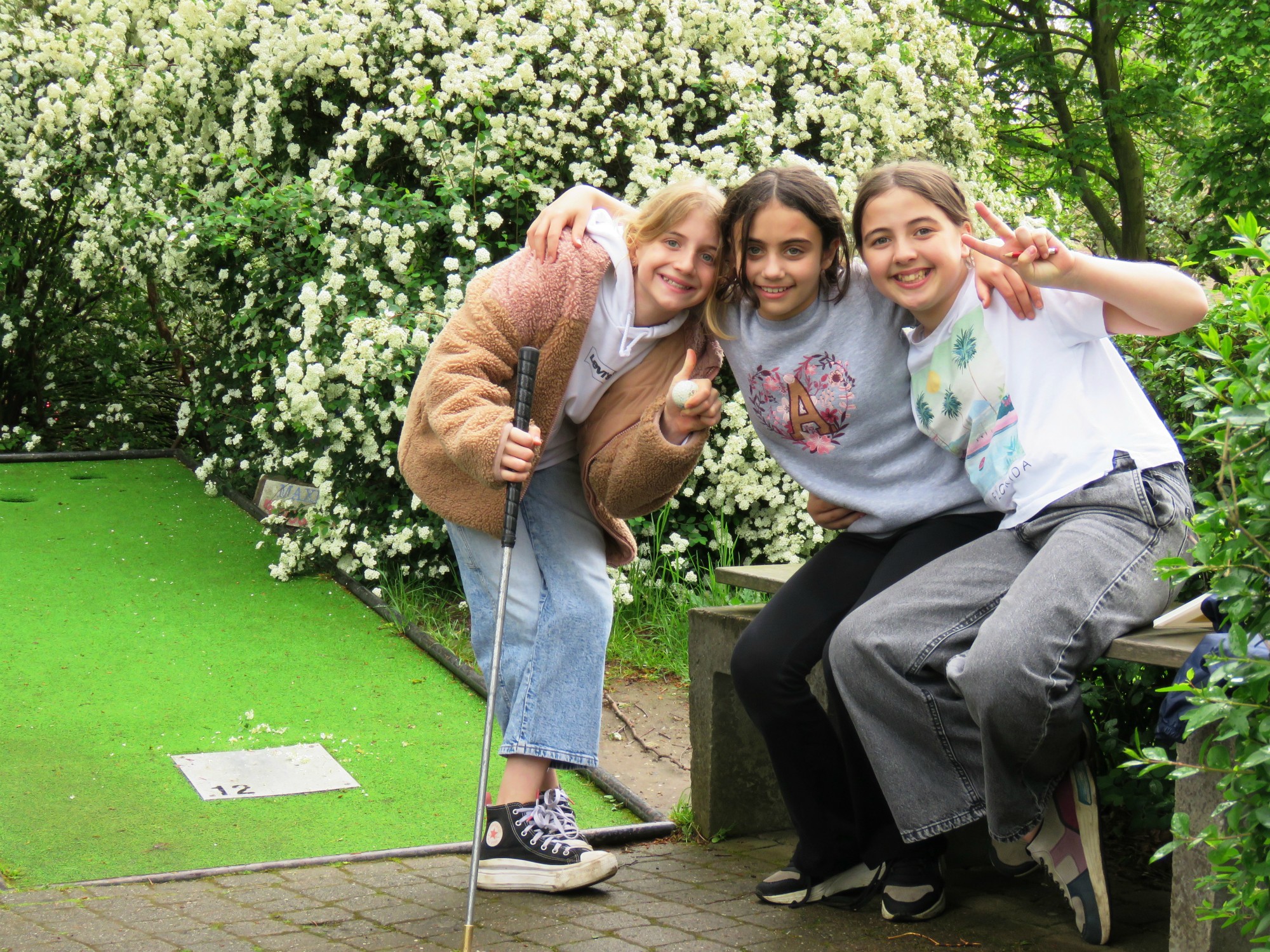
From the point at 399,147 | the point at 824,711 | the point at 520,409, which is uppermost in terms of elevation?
the point at 399,147

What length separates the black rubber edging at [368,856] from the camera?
3467mm

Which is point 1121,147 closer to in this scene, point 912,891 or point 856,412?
point 856,412

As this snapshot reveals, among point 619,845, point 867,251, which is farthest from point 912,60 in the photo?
point 619,845

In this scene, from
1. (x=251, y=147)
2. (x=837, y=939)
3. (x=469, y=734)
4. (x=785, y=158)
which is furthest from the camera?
(x=251, y=147)

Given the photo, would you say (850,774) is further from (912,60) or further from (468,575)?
(912,60)

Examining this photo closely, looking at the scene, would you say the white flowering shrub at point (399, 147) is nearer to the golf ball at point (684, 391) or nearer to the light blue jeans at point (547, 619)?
the light blue jeans at point (547, 619)

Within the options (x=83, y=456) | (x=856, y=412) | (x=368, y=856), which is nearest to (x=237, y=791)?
(x=368, y=856)

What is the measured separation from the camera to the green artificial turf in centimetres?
388

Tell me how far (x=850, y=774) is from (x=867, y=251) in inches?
51.5

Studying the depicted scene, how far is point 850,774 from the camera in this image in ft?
11.0

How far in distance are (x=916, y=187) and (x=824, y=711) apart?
4.29 feet

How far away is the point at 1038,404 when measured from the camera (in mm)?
3033

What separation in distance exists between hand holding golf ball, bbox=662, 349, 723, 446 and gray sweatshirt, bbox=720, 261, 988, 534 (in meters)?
0.15

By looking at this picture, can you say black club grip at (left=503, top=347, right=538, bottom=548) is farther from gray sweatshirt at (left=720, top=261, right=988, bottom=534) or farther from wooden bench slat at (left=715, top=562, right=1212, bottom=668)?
wooden bench slat at (left=715, top=562, right=1212, bottom=668)
